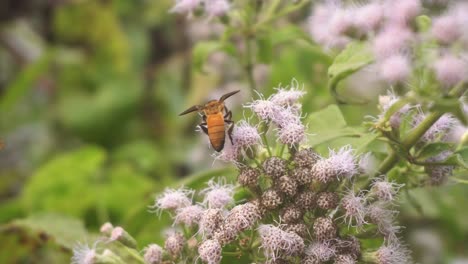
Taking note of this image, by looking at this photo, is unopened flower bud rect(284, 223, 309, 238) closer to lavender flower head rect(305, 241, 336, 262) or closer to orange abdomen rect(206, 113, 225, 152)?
lavender flower head rect(305, 241, 336, 262)

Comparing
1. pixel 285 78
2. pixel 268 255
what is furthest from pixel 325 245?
pixel 285 78

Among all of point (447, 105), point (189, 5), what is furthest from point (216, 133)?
point (189, 5)

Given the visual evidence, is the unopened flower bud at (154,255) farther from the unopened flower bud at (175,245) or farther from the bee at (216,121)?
the bee at (216,121)

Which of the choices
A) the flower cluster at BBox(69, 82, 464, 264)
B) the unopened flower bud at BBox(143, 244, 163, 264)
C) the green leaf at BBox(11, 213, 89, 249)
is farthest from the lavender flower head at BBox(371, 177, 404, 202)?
the green leaf at BBox(11, 213, 89, 249)

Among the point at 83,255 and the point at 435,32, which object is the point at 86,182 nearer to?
the point at 83,255

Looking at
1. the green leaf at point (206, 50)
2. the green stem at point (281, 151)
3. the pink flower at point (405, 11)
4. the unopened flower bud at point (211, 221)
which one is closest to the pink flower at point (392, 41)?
the pink flower at point (405, 11)

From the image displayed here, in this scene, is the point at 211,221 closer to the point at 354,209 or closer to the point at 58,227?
the point at 354,209

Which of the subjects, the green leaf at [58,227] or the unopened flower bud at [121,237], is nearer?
the unopened flower bud at [121,237]
